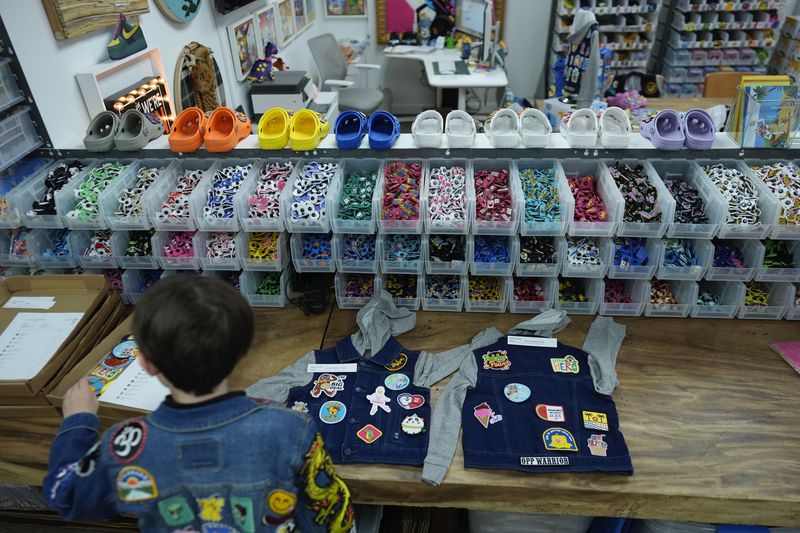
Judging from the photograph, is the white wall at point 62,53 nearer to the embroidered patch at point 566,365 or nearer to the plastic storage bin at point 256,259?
the plastic storage bin at point 256,259

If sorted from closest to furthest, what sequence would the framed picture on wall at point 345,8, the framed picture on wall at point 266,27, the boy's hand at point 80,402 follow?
the boy's hand at point 80,402 → the framed picture on wall at point 266,27 → the framed picture on wall at point 345,8

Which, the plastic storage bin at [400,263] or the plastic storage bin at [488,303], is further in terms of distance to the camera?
the plastic storage bin at [488,303]

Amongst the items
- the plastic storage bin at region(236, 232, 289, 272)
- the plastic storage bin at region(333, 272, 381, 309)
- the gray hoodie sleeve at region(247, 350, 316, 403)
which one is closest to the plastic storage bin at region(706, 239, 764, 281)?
the plastic storage bin at region(333, 272, 381, 309)

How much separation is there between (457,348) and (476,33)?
5055 millimetres

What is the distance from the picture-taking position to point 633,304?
2.43m

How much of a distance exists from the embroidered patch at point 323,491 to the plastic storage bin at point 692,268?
1.66 m

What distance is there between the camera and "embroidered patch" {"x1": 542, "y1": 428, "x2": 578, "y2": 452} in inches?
73.5

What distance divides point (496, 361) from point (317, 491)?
1105 mm

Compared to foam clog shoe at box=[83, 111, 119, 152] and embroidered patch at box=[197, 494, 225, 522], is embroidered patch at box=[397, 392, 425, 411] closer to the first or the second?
embroidered patch at box=[197, 494, 225, 522]

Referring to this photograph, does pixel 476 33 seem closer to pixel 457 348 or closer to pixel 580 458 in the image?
pixel 457 348

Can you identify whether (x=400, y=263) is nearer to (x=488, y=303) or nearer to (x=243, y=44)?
(x=488, y=303)

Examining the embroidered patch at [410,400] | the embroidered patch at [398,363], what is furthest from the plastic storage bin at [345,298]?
the embroidered patch at [410,400]

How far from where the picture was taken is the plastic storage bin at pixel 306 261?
2391mm

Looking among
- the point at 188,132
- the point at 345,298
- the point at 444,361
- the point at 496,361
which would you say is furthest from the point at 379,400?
the point at 188,132
